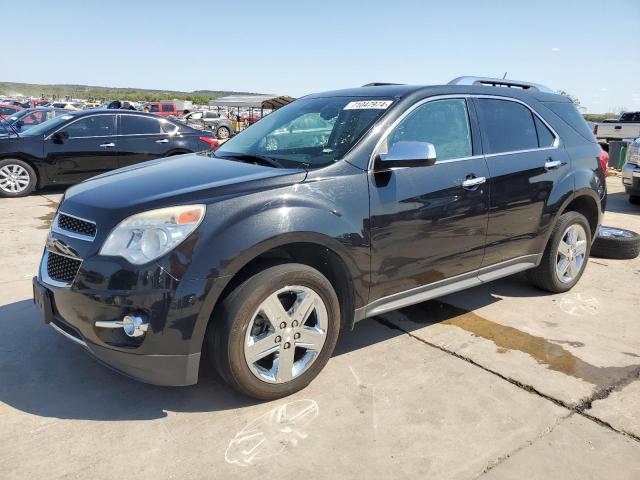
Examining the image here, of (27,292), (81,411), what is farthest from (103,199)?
(27,292)

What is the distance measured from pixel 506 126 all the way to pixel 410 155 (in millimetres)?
1411

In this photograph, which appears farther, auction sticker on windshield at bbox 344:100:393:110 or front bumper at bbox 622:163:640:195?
front bumper at bbox 622:163:640:195

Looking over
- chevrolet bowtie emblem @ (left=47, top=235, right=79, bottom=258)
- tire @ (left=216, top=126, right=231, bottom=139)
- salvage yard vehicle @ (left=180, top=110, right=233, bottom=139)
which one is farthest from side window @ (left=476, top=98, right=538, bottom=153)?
tire @ (left=216, top=126, right=231, bottom=139)

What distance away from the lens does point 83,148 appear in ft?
29.6

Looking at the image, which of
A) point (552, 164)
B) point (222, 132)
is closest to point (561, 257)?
point (552, 164)

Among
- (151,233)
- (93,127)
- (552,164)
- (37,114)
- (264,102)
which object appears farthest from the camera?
(264,102)

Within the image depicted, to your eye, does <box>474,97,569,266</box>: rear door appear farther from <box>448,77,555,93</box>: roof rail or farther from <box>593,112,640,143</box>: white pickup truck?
<box>593,112,640,143</box>: white pickup truck

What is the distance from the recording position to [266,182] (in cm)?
278

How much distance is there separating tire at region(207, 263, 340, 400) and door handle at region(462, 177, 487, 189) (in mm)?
1307

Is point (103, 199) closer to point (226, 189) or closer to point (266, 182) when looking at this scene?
point (226, 189)

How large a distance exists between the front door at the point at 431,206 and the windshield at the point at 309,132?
234 mm

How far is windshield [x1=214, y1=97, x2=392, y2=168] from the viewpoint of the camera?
3.22m

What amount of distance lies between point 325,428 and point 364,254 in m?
1.00

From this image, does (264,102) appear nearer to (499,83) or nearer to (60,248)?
(499,83)
